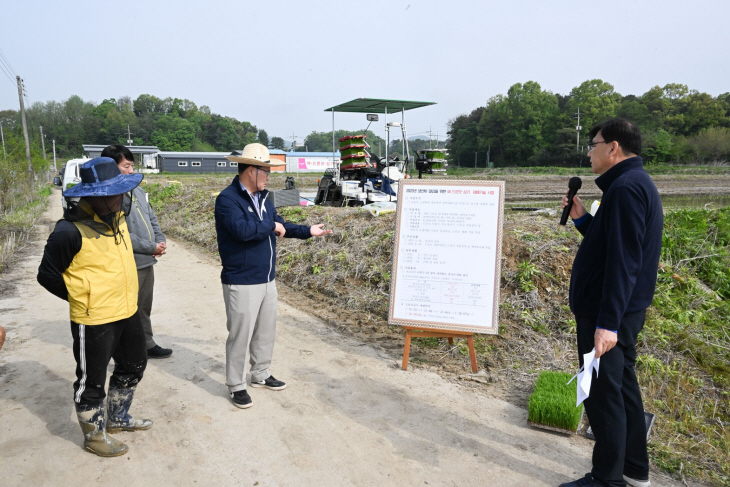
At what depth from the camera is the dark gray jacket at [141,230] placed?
432 centimetres

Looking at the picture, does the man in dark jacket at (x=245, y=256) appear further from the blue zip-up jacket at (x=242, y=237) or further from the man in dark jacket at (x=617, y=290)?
the man in dark jacket at (x=617, y=290)

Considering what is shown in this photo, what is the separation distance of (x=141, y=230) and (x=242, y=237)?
4.72ft

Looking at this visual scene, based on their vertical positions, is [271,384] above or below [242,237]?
below

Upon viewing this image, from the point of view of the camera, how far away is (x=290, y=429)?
3.63m

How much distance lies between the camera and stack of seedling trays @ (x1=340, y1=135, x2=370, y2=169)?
14234 mm

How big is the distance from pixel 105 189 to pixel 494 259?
3.23 m

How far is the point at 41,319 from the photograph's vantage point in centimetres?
619

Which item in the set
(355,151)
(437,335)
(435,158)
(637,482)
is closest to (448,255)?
(437,335)

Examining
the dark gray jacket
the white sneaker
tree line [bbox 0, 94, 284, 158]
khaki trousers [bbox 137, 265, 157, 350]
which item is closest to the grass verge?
the dark gray jacket

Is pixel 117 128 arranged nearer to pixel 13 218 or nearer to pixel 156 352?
pixel 13 218

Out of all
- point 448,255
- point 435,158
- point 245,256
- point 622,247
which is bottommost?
point 448,255

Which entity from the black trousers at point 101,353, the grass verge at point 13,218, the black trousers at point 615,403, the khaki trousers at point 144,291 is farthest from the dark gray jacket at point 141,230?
the grass verge at point 13,218

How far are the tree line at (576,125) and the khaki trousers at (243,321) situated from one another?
2124 inches

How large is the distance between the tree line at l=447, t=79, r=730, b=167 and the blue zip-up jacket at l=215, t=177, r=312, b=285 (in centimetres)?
5398
